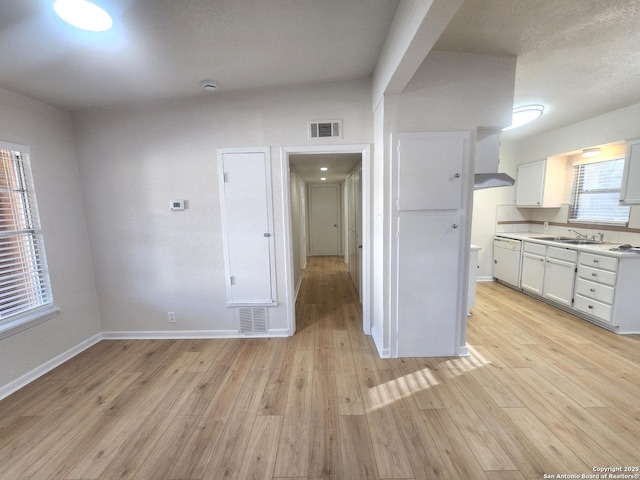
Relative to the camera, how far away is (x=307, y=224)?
7.32 metres

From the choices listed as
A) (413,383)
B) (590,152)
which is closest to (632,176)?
(590,152)

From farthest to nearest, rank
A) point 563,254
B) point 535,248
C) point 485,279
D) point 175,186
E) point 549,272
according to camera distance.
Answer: point 485,279 → point 535,248 → point 549,272 → point 563,254 → point 175,186

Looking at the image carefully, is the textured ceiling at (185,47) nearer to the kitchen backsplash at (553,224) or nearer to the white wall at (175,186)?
the white wall at (175,186)

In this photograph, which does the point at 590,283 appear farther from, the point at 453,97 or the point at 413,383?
the point at 453,97

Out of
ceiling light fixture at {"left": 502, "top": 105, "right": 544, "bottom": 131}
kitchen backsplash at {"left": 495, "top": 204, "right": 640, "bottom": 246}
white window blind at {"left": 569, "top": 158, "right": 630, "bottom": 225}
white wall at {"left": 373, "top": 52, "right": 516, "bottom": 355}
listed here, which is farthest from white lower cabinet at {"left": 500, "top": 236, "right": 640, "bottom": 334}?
white wall at {"left": 373, "top": 52, "right": 516, "bottom": 355}

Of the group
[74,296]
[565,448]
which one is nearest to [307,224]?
[74,296]

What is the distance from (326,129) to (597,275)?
3.45 meters

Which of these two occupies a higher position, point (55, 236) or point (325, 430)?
point (55, 236)

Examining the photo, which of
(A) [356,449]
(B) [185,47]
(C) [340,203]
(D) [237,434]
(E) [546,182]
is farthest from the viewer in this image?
(C) [340,203]

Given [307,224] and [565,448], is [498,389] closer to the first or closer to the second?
[565,448]

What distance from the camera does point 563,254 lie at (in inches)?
125

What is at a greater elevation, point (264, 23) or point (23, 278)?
point (264, 23)

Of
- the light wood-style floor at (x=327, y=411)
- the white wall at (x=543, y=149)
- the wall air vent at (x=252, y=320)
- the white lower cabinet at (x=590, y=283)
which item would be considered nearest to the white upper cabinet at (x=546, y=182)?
the white wall at (x=543, y=149)

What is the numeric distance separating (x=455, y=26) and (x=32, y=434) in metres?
3.93
